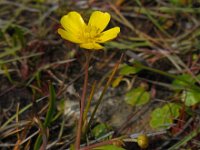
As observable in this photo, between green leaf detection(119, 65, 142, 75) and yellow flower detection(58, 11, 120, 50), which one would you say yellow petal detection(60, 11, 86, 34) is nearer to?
yellow flower detection(58, 11, 120, 50)

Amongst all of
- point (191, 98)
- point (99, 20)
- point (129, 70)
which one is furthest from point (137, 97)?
point (99, 20)

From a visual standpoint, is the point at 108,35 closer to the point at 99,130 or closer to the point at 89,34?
the point at 89,34

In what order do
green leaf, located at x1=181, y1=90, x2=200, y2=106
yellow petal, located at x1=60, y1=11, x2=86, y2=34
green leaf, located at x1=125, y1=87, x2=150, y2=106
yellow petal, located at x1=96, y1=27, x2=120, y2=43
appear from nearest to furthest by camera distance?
yellow petal, located at x1=96, y1=27, x2=120, y2=43 → yellow petal, located at x1=60, y1=11, x2=86, y2=34 → green leaf, located at x1=181, y1=90, x2=200, y2=106 → green leaf, located at x1=125, y1=87, x2=150, y2=106

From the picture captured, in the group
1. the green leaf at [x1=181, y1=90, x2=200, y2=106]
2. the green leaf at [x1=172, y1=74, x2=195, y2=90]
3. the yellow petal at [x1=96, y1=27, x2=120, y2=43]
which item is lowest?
the green leaf at [x1=181, y1=90, x2=200, y2=106]

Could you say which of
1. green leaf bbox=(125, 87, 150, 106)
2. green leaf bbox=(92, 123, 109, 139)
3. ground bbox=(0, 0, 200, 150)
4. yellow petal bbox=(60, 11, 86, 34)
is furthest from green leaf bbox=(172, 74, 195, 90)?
yellow petal bbox=(60, 11, 86, 34)

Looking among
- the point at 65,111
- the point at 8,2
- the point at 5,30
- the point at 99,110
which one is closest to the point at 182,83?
the point at 99,110

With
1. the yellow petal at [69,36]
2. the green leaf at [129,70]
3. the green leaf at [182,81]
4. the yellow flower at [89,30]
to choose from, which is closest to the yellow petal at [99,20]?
the yellow flower at [89,30]

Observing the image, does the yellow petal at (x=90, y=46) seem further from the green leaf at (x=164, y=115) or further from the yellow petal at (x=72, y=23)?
the green leaf at (x=164, y=115)
